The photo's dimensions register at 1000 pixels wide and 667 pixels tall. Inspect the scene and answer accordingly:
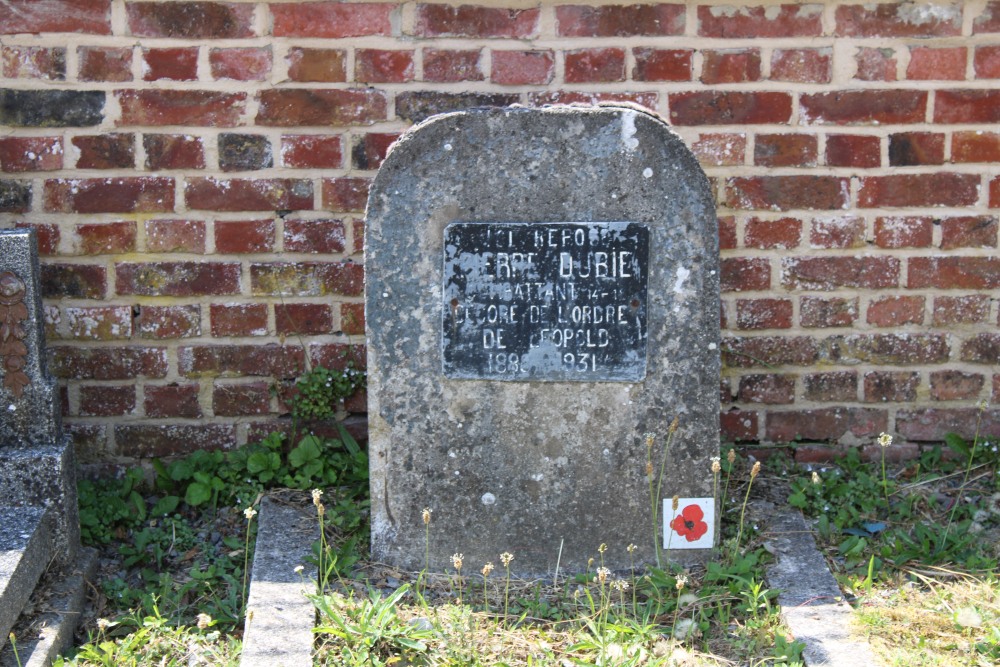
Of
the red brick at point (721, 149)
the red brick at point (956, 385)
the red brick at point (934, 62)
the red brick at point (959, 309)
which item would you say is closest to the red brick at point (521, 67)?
the red brick at point (721, 149)

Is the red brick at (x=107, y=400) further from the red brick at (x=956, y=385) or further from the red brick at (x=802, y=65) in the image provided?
the red brick at (x=956, y=385)

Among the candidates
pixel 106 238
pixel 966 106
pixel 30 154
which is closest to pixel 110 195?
pixel 106 238

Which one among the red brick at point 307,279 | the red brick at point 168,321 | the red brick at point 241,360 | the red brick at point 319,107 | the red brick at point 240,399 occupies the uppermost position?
the red brick at point 319,107

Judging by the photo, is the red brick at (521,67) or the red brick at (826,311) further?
the red brick at (826,311)

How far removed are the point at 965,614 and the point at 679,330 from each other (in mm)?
960

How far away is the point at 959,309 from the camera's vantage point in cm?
334

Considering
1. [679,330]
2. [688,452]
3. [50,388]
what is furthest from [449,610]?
[50,388]

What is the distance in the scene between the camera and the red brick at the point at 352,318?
3.29m

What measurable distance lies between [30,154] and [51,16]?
40 centimetres

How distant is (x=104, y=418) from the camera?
10.8ft

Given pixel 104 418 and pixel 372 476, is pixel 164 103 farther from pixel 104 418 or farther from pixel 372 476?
pixel 372 476

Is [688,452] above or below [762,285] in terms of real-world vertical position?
below

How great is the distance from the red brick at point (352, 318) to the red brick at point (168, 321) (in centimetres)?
43

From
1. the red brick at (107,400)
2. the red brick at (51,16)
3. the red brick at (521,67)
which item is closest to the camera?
the red brick at (51,16)
